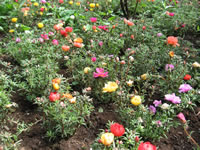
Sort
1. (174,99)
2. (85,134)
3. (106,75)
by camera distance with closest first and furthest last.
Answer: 1. (174,99)
2. (85,134)
3. (106,75)

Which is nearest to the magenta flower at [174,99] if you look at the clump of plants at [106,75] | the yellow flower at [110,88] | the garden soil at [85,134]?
the clump of plants at [106,75]

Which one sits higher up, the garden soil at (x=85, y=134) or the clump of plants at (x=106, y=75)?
the clump of plants at (x=106, y=75)

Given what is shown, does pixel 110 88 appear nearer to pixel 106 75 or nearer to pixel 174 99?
pixel 106 75

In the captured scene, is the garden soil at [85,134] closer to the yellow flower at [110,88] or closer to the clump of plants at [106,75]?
the clump of plants at [106,75]

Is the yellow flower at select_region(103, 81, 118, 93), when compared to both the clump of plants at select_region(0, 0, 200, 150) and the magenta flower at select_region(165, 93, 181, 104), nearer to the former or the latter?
the clump of plants at select_region(0, 0, 200, 150)

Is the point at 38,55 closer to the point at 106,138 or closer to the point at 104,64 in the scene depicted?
the point at 104,64

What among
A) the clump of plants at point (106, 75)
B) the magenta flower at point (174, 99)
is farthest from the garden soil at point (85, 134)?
the magenta flower at point (174, 99)

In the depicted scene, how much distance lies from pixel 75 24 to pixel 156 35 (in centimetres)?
139

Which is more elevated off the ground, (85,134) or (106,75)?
(106,75)

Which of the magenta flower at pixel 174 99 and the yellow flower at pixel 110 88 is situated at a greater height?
the yellow flower at pixel 110 88

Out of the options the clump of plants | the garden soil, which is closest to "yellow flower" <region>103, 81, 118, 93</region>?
the clump of plants

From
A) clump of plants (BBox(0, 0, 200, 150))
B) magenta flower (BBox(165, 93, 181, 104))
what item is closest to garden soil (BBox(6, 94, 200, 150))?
clump of plants (BBox(0, 0, 200, 150))

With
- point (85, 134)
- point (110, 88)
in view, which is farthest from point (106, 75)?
point (85, 134)

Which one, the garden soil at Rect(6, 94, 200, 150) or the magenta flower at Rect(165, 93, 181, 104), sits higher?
the magenta flower at Rect(165, 93, 181, 104)
